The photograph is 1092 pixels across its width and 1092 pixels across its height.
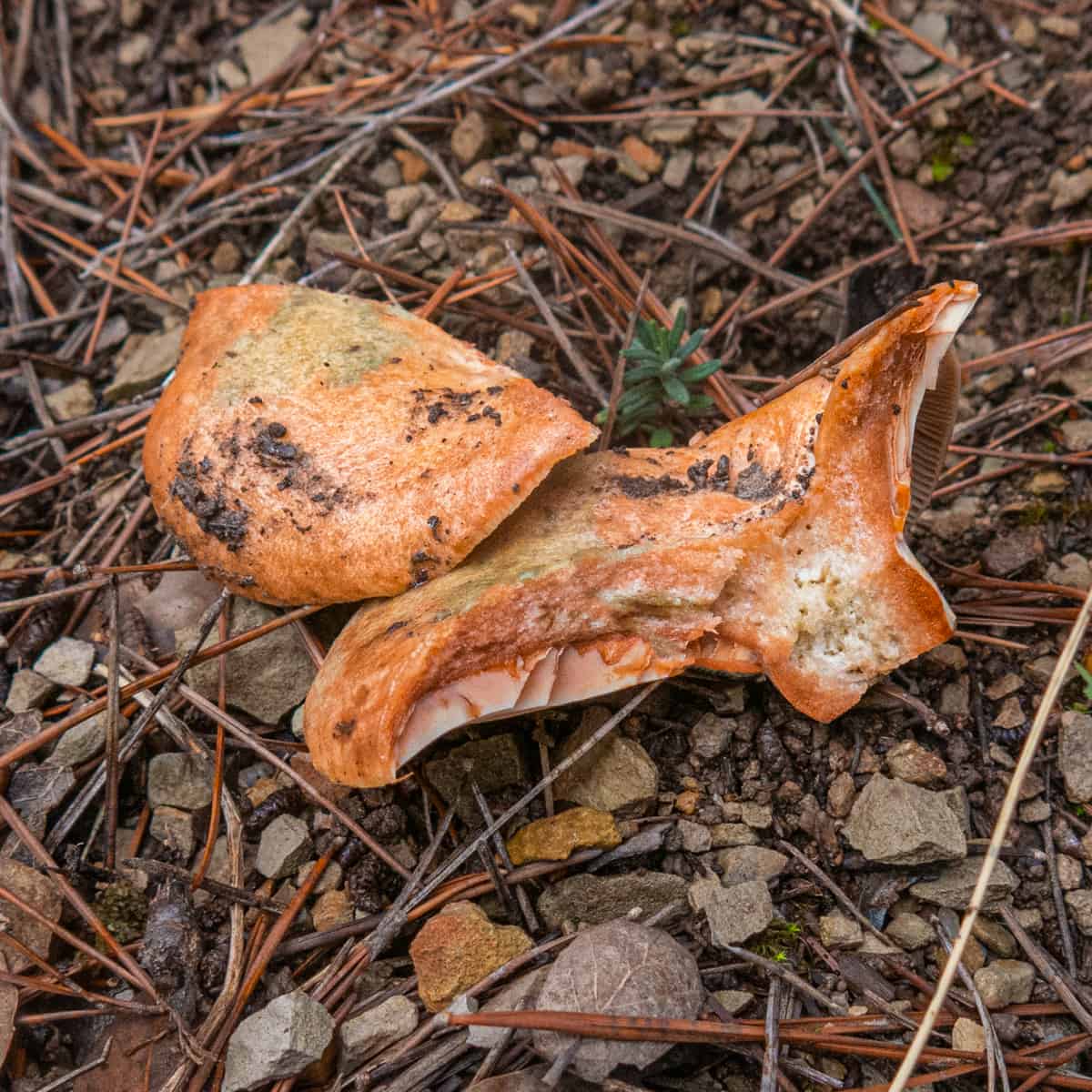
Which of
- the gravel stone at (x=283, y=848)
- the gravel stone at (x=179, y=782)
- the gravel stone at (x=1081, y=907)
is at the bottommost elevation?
the gravel stone at (x=1081, y=907)

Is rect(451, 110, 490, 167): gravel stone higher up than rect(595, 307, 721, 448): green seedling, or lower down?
higher up

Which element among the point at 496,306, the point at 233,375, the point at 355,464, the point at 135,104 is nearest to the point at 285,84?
the point at 135,104

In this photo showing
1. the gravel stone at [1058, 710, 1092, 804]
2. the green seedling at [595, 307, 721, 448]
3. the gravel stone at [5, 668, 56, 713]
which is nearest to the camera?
the gravel stone at [1058, 710, 1092, 804]

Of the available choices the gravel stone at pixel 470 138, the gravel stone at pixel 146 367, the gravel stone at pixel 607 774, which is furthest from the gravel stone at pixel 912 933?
the gravel stone at pixel 470 138

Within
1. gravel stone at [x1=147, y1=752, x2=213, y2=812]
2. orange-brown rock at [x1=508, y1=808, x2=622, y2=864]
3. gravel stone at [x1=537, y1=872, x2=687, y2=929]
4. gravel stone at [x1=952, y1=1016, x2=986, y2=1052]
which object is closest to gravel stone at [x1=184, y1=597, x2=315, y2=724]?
gravel stone at [x1=147, y1=752, x2=213, y2=812]

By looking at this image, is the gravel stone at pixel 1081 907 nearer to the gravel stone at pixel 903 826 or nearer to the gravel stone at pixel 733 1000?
the gravel stone at pixel 903 826

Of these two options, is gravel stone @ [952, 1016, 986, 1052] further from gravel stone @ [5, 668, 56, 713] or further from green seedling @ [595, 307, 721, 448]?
gravel stone @ [5, 668, 56, 713]
